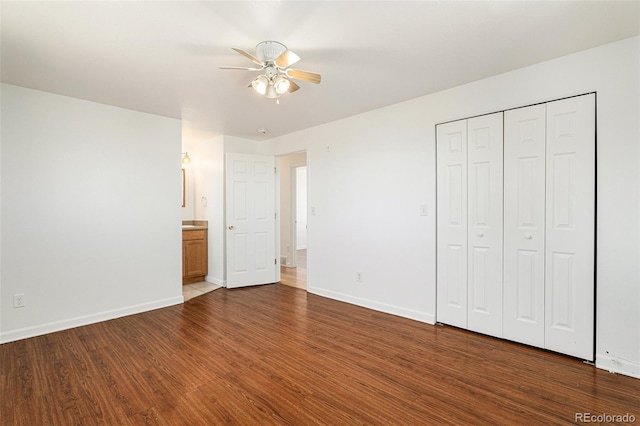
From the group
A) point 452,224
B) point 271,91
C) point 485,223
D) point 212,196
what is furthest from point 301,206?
point 271,91

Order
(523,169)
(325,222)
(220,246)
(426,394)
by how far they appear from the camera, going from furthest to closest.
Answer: (220,246), (325,222), (523,169), (426,394)

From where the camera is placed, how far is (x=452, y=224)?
3.24m

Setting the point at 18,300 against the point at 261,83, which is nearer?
the point at 261,83

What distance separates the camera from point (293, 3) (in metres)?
1.84

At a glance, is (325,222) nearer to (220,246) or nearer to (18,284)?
(220,246)

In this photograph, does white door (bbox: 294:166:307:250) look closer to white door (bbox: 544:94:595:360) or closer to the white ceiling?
the white ceiling

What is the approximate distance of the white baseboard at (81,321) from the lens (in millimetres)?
2994

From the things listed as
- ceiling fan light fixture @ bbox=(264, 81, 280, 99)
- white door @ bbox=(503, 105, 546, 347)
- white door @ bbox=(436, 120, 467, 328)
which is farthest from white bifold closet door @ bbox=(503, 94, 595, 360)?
ceiling fan light fixture @ bbox=(264, 81, 280, 99)

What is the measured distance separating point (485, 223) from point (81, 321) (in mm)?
4356

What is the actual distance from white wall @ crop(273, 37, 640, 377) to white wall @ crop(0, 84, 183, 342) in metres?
2.01

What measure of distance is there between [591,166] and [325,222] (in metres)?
2.97

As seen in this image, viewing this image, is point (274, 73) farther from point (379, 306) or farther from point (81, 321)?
point (81, 321)

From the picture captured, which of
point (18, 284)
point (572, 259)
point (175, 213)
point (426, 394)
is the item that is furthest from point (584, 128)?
point (18, 284)

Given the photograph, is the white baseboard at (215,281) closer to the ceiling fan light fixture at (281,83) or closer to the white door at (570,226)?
the ceiling fan light fixture at (281,83)
